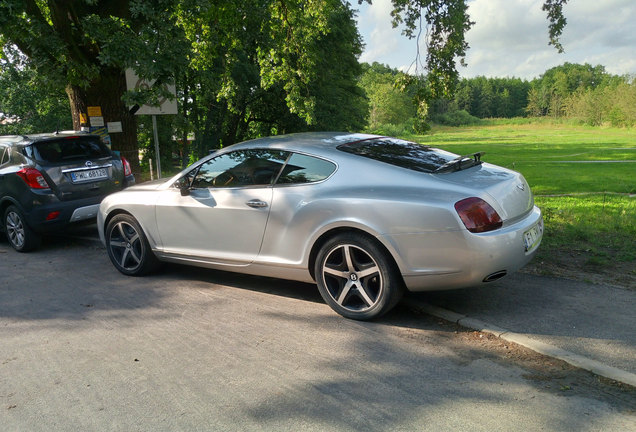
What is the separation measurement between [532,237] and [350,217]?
5.13ft

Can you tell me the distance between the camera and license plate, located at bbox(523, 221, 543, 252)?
176 inches

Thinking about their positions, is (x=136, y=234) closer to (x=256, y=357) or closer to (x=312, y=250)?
(x=312, y=250)

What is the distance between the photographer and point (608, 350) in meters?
3.85

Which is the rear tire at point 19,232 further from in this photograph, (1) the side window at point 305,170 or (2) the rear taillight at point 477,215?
(2) the rear taillight at point 477,215

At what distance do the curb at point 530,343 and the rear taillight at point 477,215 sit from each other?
0.80m

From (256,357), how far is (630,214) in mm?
7957

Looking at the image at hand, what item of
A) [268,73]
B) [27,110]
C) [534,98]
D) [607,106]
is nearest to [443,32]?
[268,73]

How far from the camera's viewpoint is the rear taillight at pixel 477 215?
414cm

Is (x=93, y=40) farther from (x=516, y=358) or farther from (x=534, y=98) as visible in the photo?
(x=534, y=98)

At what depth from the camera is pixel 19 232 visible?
8195 mm

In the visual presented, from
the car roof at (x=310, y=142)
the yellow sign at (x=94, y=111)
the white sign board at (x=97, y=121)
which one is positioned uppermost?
the yellow sign at (x=94, y=111)

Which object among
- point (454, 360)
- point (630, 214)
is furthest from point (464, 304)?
point (630, 214)

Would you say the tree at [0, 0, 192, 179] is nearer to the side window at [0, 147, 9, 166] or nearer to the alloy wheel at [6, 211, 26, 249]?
the side window at [0, 147, 9, 166]

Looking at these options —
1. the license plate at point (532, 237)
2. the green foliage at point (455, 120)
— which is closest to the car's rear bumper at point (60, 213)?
the license plate at point (532, 237)
